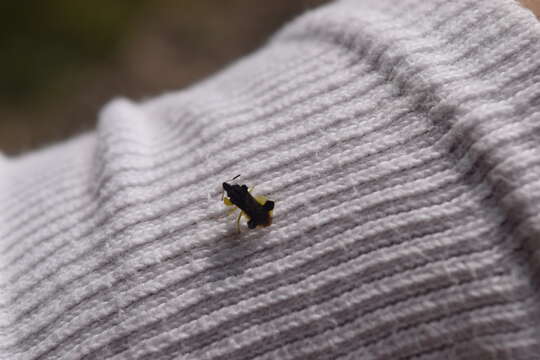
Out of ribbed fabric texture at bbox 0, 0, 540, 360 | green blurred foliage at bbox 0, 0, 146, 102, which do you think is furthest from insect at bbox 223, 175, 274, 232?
green blurred foliage at bbox 0, 0, 146, 102

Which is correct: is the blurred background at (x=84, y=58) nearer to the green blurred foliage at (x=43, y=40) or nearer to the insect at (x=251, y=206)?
the green blurred foliage at (x=43, y=40)

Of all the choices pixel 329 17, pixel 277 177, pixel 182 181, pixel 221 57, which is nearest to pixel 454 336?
pixel 277 177

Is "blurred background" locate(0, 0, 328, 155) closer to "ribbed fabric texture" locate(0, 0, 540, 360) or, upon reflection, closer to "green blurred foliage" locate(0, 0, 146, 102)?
"green blurred foliage" locate(0, 0, 146, 102)

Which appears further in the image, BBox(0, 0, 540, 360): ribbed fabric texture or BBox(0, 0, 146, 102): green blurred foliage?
BBox(0, 0, 146, 102): green blurred foliage

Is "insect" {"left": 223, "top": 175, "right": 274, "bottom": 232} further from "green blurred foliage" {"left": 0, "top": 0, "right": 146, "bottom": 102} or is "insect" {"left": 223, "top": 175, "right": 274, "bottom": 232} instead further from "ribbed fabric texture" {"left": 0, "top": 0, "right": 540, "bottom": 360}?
"green blurred foliage" {"left": 0, "top": 0, "right": 146, "bottom": 102}

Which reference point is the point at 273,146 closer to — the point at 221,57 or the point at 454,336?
the point at 454,336

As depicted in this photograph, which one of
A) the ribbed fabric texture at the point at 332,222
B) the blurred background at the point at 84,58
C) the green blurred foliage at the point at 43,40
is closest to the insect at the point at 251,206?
the ribbed fabric texture at the point at 332,222

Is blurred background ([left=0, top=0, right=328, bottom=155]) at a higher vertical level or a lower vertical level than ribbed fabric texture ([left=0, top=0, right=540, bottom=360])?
higher

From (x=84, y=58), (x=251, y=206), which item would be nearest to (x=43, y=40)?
(x=84, y=58)
